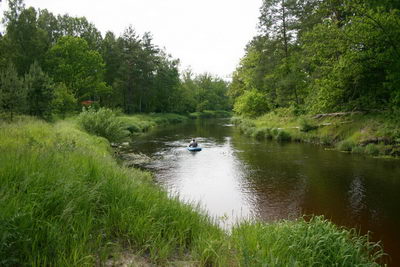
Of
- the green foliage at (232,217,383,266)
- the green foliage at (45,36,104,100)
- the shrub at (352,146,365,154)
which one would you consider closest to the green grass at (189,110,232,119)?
the green foliage at (45,36,104,100)

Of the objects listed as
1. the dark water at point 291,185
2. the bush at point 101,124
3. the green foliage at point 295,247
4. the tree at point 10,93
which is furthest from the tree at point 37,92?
the green foliage at point 295,247

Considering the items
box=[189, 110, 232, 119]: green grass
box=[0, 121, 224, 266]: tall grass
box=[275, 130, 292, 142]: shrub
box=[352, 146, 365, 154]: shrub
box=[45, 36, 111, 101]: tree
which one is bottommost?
box=[352, 146, 365, 154]: shrub

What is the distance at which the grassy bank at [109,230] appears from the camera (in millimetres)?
2998

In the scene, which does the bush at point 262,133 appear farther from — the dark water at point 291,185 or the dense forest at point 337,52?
the dark water at point 291,185

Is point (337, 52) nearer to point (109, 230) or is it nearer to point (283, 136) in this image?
point (283, 136)

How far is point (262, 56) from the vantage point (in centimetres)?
3822

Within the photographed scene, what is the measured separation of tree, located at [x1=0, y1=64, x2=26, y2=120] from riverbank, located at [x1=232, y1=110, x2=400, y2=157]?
21.5 meters

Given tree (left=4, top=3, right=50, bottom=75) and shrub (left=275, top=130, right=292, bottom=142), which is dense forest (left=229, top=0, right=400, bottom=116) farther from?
tree (left=4, top=3, right=50, bottom=75)

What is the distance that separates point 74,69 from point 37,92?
873 inches

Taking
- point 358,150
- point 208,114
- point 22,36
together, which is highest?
point 22,36

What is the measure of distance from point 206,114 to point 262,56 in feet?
148

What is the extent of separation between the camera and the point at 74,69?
42375 mm

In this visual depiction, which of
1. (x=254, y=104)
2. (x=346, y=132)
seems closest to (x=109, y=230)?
(x=346, y=132)

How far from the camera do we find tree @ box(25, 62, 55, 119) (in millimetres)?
21844
